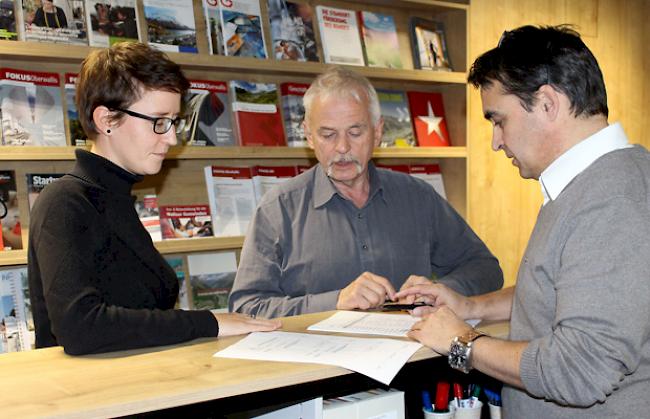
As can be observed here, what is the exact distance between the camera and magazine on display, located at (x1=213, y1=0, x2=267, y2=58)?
3449 mm

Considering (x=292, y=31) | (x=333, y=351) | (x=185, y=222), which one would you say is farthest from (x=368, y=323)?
(x=292, y=31)

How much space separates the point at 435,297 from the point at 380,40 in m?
2.17

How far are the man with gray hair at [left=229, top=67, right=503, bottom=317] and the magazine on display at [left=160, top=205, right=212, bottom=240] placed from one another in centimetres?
91

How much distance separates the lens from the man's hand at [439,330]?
1.65 meters

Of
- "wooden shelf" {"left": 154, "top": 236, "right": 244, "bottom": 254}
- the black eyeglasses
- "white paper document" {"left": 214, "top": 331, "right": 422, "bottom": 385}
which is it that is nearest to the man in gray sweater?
"white paper document" {"left": 214, "top": 331, "right": 422, "bottom": 385}

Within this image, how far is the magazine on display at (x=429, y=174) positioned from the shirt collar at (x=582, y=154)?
8.28 ft

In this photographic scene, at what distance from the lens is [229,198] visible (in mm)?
3527

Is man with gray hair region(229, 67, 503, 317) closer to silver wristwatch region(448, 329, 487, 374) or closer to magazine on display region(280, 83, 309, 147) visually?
silver wristwatch region(448, 329, 487, 374)

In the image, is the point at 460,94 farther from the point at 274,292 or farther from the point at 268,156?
the point at 274,292

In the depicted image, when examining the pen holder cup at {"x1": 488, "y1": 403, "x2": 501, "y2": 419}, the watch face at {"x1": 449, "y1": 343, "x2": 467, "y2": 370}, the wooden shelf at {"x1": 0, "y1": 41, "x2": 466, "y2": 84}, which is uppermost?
the wooden shelf at {"x1": 0, "y1": 41, "x2": 466, "y2": 84}

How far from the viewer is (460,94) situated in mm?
4125

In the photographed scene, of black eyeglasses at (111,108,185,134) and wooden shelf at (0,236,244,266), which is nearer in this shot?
black eyeglasses at (111,108,185,134)

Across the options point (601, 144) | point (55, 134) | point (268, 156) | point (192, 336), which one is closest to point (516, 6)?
point (268, 156)

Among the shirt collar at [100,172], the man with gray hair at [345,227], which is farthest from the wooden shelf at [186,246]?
the shirt collar at [100,172]
